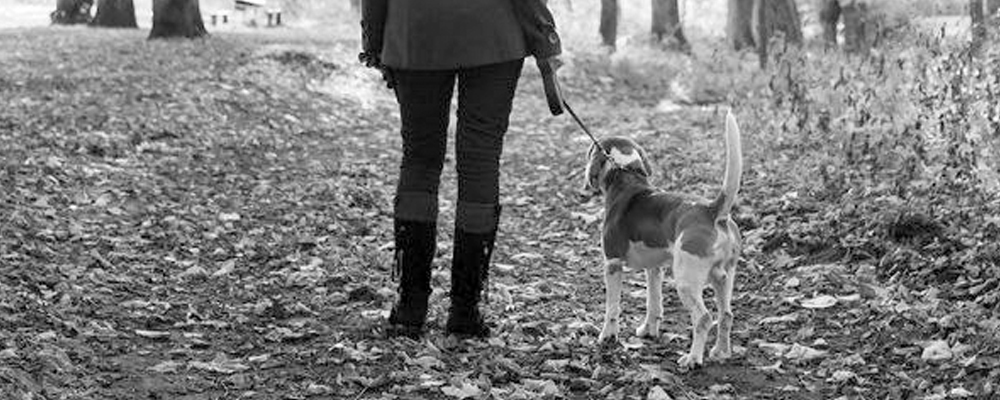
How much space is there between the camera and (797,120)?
32.6 feet

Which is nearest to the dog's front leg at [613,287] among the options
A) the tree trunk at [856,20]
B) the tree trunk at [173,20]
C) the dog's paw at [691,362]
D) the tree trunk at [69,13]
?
the dog's paw at [691,362]

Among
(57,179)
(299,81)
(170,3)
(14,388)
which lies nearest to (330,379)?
(14,388)

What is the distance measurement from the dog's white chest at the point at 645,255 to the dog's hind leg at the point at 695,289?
246 mm

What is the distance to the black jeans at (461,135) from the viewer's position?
15.5 ft

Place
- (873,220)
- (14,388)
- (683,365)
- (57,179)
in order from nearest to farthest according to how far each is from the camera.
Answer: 1. (14,388)
2. (683,365)
3. (873,220)
4. (57,179)

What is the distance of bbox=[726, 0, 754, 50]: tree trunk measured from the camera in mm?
24031

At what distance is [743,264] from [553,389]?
262 cm

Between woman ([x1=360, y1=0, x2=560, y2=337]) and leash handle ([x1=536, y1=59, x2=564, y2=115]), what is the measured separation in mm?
52

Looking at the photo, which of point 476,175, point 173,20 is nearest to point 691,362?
point 476,175

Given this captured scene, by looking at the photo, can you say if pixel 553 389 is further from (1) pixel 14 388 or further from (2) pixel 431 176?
(1) pixel 14 388

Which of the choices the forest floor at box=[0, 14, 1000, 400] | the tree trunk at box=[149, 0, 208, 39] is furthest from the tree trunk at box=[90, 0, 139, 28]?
the forest floor at box=[0, 14, 1000, 400]

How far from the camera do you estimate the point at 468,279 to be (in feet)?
16.2

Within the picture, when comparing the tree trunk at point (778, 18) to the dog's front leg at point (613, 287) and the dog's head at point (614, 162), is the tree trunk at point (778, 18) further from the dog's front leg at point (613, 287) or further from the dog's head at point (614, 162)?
the dog's front leg at point (613, 287)

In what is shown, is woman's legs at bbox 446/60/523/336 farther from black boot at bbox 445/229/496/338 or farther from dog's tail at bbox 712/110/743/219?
dog's tail at bbox 712/110/743/219
